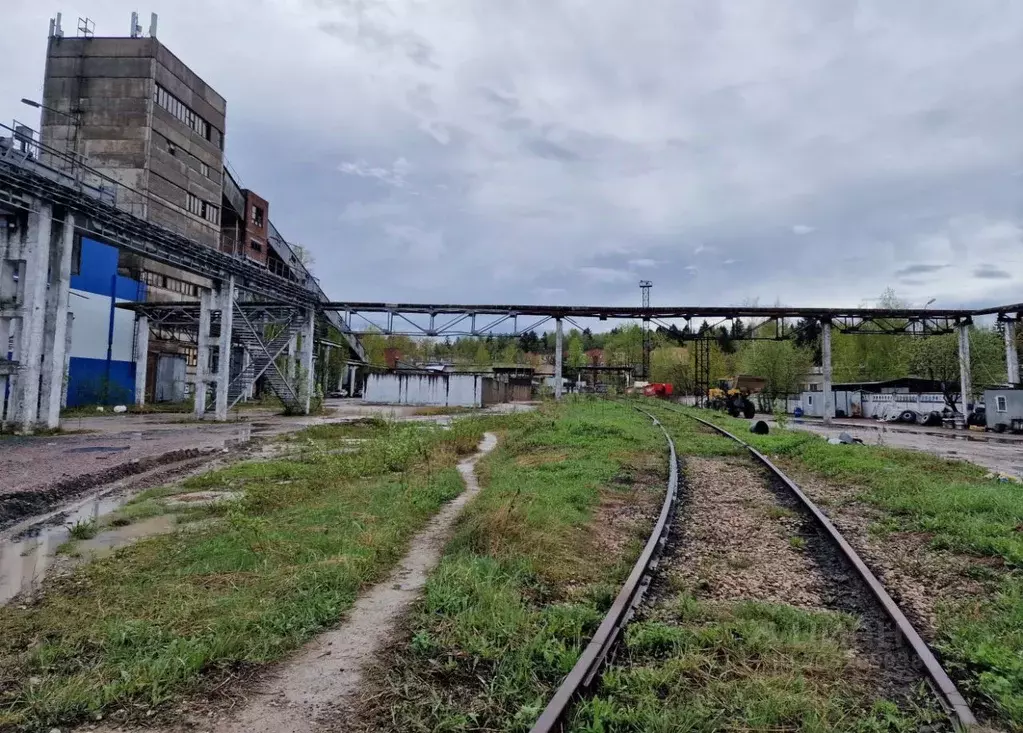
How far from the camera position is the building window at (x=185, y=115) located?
144 ft

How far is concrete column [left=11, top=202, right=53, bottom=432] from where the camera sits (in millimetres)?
16547

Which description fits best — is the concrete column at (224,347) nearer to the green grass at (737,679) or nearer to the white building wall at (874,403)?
the green grass at (737,679)

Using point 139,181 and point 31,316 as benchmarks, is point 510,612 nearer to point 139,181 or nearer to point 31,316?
point 31,316

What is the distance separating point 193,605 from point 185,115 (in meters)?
53.6

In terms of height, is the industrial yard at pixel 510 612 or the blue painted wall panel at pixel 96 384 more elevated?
the blue painted wall panel at pixel 96 384

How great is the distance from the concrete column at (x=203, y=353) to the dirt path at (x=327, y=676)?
23.8 m

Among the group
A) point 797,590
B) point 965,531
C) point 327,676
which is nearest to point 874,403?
point 965,531

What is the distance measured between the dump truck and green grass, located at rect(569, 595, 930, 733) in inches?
1212

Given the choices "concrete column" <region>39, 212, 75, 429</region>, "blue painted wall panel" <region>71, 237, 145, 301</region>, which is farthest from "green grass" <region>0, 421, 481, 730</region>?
"blue painted wall panel" <region>71, 237, 145, 301</region>

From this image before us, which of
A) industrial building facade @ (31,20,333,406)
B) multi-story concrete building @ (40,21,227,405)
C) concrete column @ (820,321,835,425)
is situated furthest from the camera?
multi-story concrete building @ (40,21,227,405)

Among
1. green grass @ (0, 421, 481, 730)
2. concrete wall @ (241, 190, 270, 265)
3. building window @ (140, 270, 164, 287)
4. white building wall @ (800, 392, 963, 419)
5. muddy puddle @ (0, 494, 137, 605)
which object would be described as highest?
concrete wall @ (241, 190, 270, 265)

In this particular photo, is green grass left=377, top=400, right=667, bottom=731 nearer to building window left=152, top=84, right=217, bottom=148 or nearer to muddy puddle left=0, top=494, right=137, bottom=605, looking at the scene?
muddy puddle left=0, top=494, right=137, bottom=605

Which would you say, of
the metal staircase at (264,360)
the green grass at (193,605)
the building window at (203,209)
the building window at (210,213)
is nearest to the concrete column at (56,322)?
the metal staircase at (264,360)

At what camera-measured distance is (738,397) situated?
1410 inches
